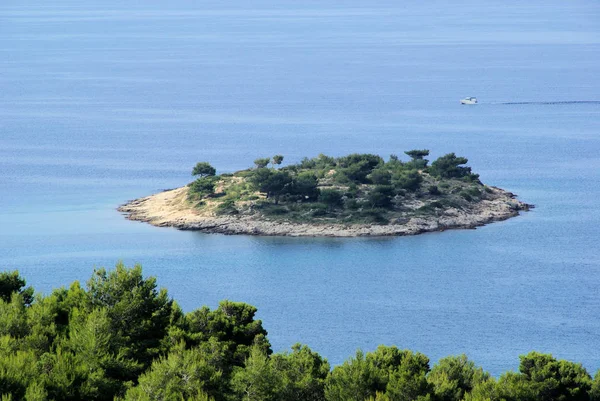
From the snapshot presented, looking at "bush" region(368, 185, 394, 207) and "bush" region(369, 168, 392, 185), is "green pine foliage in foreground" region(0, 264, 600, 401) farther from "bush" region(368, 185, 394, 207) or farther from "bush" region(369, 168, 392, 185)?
"bush" region(369, 168, 392, 185)

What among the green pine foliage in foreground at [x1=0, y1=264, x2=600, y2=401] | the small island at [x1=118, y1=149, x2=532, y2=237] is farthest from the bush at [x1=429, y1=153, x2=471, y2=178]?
the green pine foliage in foreground at [x1=0, y1=264, x2=600, y2=401]

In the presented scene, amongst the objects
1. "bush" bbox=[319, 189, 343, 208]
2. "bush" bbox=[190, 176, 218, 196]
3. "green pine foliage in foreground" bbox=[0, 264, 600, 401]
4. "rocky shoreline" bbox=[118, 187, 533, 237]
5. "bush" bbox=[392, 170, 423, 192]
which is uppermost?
"bush" bbox=[392, 170, 423, 192]

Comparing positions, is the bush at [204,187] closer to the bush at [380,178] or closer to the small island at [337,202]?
the small island at [337,202]

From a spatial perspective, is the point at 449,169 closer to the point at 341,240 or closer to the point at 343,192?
the point at 343,192

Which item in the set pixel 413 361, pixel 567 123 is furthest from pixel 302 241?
pixel 567 123

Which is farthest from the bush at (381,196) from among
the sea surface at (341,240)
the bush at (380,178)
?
the sea surface at (341,240)
